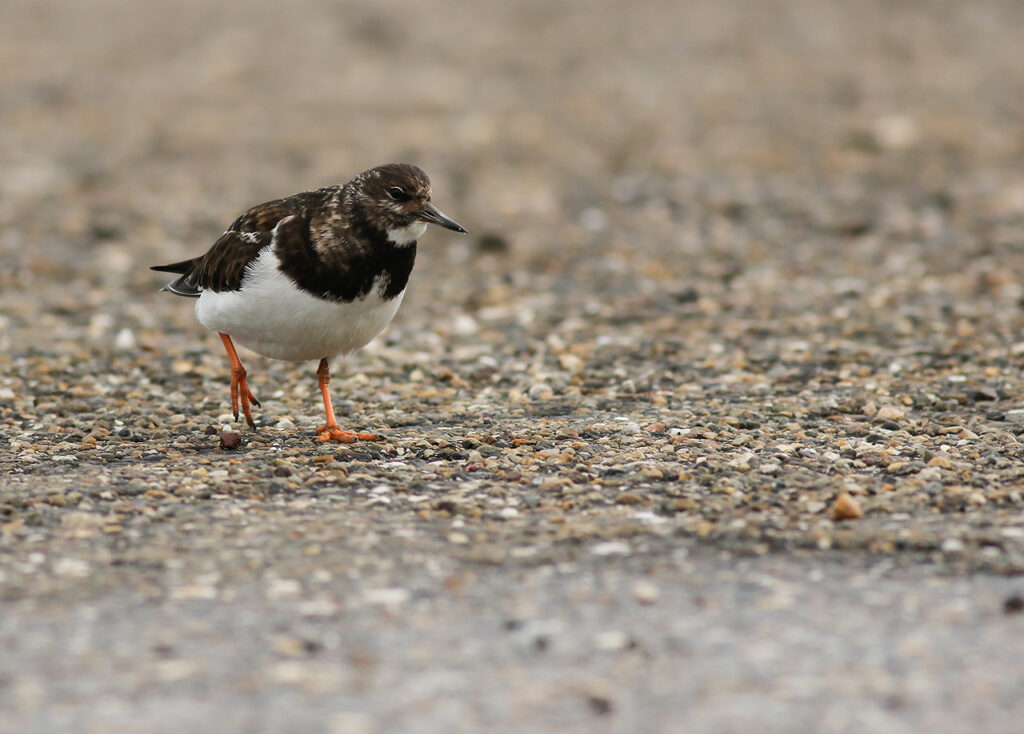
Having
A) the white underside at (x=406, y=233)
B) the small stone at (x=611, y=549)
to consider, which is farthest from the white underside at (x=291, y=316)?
the small stone at (x=611, y=549)

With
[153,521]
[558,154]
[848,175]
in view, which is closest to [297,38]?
[558,154]

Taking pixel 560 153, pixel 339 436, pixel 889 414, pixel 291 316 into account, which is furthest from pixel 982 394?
pixel 560 153

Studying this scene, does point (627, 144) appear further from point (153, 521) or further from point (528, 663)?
point (528, 663)

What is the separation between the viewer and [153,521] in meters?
5.32

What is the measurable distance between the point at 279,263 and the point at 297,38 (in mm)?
11124

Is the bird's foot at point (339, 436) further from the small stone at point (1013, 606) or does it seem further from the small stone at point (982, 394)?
the small stone at point (982, 394)

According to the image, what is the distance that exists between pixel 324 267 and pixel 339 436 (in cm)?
91

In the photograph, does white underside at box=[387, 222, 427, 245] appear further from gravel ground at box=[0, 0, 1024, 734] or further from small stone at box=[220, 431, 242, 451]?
small stone at box=[220, 431, 242, 451]

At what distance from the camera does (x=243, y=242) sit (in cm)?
646

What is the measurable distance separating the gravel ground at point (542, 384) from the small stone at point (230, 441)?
39 millimetres

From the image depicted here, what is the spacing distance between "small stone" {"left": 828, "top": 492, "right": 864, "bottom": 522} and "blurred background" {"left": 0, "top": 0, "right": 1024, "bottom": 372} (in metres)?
3.59

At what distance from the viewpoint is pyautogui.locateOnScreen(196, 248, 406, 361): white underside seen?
6.12 meters

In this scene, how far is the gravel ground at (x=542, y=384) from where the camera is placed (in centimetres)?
416

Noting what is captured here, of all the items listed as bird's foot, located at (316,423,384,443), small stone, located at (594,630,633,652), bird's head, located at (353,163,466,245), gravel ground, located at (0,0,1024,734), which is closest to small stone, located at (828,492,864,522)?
gravel ground, located at (0,0,1024,734)
